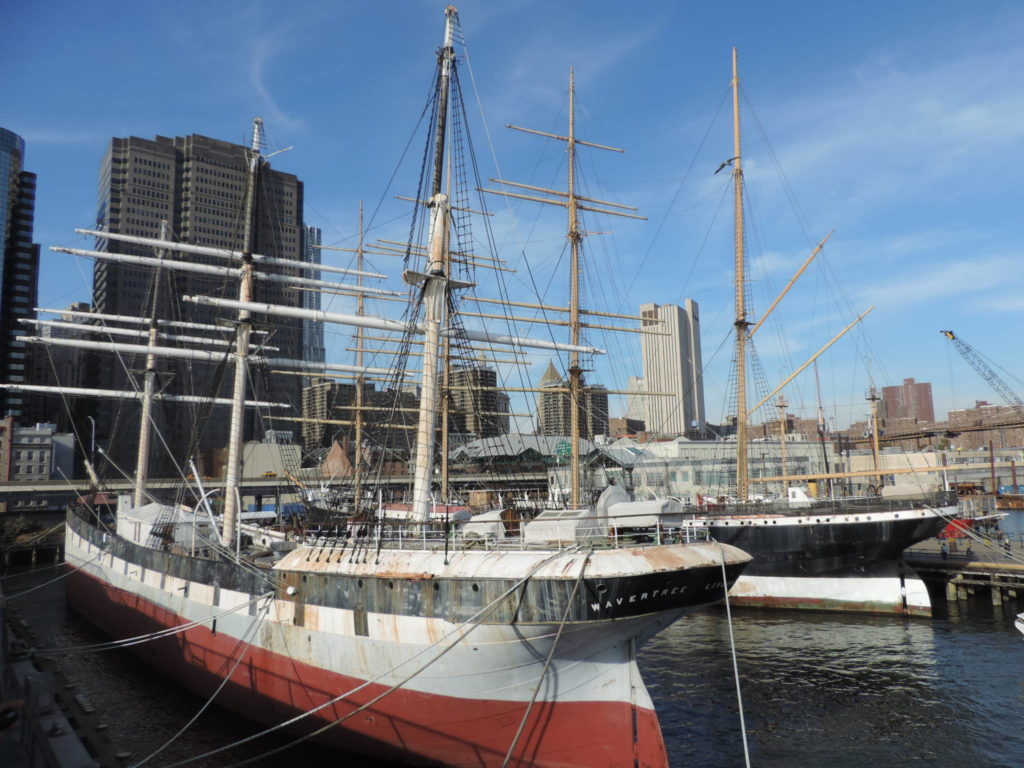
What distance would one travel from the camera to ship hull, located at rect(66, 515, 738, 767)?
13.0 metres

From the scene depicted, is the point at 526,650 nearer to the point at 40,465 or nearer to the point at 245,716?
the point at 245,716

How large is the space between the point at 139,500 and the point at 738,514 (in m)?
30.0

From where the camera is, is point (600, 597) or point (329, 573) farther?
point (329, 573)

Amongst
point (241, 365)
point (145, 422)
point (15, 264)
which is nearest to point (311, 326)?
point (145, 422)

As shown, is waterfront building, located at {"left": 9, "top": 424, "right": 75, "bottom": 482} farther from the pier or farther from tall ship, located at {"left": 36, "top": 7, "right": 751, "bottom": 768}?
the pier

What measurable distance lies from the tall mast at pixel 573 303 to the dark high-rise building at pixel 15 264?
296ft

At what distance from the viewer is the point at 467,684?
1330 cm

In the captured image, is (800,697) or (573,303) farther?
(573,303)

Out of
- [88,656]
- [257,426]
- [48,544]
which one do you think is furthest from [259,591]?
[257,426]

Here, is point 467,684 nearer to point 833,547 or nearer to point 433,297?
point 433,297

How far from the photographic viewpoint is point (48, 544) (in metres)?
50.7

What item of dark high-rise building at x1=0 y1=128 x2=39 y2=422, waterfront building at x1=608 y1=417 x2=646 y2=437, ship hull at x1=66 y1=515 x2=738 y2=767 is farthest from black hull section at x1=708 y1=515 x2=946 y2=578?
dark high-rise building at x1=0 y1=128 x2=39 y2=422

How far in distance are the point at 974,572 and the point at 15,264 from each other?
128696 millimetres

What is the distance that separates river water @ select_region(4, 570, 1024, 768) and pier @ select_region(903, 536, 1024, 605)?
320cm
